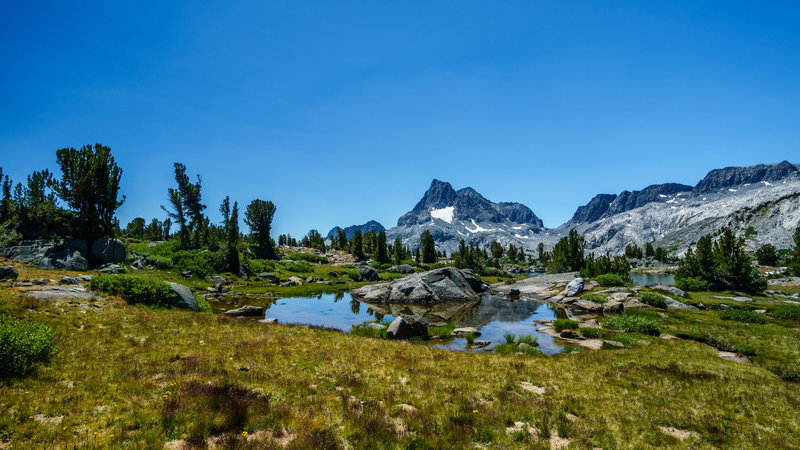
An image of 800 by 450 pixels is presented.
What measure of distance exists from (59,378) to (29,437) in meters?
3.93

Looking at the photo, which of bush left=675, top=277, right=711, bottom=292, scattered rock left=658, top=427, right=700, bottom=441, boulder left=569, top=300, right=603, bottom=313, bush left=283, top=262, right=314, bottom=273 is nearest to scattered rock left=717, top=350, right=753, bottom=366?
scattered rock left=658, top=427, right=700, bottom=441

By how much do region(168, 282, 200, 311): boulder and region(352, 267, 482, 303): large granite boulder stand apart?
88.5 feet

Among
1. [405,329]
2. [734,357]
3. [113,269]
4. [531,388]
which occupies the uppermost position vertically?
[113,269]

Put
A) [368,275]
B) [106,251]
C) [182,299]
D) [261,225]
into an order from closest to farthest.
Result: [182,299], [106,251], [368,275], [261,225]

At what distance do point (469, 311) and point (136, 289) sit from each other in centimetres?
3634

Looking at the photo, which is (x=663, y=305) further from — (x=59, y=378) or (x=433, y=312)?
(x=59, y=378)

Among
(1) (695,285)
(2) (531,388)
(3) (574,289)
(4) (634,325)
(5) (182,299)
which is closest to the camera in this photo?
(2) (531,388)

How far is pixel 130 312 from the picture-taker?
787 inches

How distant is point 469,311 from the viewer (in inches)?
1767

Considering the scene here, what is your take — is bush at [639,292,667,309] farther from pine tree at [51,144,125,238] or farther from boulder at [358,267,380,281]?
pine tree at [51,144,125,238]

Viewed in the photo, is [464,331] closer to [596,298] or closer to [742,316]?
[742,316]

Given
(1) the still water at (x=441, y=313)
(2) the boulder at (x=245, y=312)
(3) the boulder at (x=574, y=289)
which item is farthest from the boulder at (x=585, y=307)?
(2) the boulder at (x=245, y=312)

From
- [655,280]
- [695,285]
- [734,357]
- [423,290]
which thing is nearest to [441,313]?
[423,290]

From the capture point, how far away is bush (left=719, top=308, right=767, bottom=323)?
30.1m
